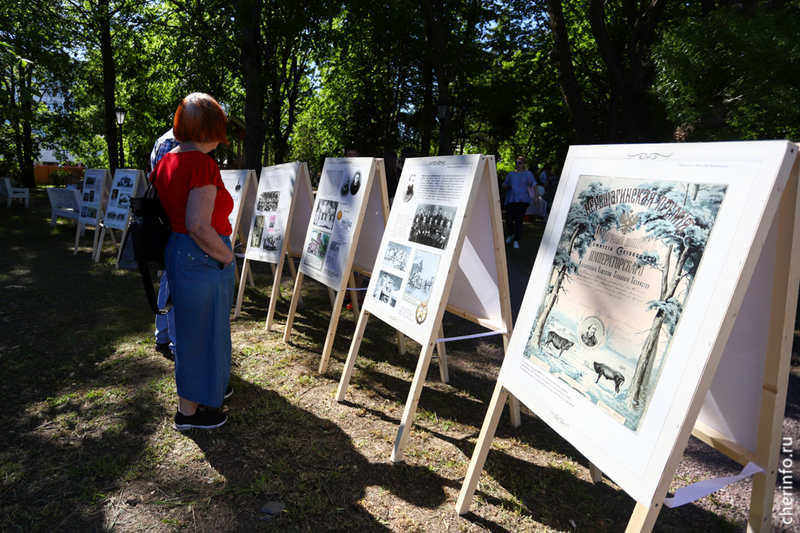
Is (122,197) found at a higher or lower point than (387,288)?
lower

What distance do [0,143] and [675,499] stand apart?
83.3ft

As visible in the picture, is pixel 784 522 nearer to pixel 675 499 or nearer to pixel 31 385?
pixel 675 499

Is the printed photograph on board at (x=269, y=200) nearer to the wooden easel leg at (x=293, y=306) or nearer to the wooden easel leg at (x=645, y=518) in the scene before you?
the wooden easel leg at (x=293, y=306)

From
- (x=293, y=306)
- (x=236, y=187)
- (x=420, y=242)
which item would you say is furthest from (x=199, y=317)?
(x=236, y=187)

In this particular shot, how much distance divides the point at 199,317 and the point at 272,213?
243 centimetres

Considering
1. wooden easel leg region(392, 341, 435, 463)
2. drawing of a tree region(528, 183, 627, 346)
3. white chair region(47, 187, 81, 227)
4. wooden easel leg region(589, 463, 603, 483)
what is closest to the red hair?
wooden easel leg region(392, 341, 435, 463)

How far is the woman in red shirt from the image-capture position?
2393 millimetres

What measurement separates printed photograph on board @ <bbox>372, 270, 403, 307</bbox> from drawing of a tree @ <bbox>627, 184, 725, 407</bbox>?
164cm

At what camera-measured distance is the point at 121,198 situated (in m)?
7.27

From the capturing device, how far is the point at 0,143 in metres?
19.0

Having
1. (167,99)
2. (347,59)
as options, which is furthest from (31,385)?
(167,99)

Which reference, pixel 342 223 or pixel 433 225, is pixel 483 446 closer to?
pixel 433 225

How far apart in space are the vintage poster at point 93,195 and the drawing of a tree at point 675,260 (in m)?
8.58

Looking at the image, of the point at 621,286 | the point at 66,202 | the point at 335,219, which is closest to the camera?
the point at 621,286
